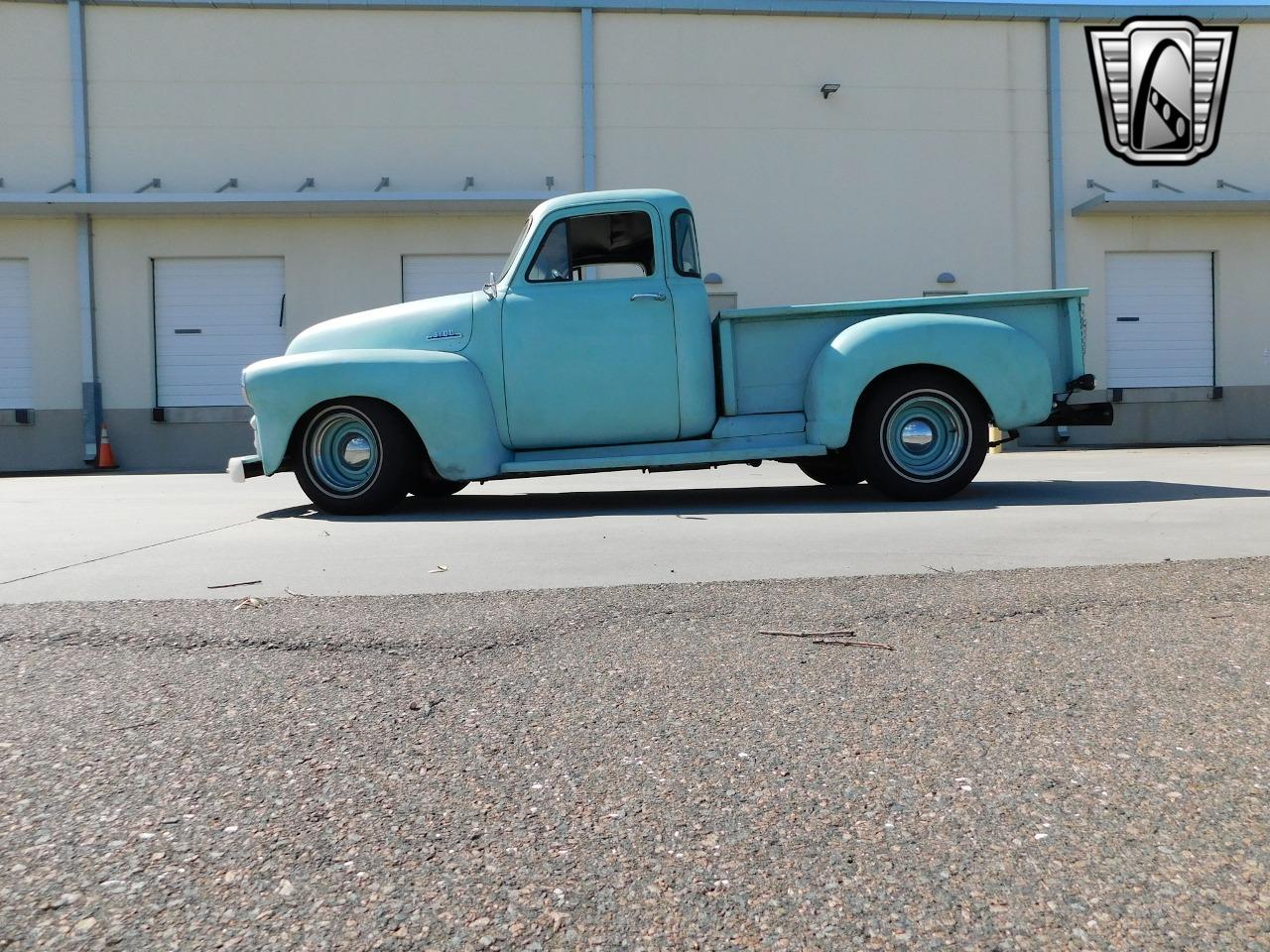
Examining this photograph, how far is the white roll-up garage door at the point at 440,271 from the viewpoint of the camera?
16203 millimetres

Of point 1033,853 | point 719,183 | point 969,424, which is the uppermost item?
point 719,183

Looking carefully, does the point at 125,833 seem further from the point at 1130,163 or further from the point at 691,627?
the point at 1130,163

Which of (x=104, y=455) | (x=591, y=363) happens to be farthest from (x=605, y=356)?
(x=104, y=455)

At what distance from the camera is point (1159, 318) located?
Answer: 17.2 m

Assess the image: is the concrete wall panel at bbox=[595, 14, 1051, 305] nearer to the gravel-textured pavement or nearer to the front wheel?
the front wheel

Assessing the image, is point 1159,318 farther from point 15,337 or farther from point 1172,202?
point 15,337

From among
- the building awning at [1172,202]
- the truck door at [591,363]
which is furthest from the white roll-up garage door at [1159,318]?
the truck door at [591,363]

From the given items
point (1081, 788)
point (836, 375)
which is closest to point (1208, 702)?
point (1081, 788)

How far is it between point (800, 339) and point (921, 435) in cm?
102

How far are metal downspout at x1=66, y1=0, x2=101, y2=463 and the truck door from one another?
11.3 meters

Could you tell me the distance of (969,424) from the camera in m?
6.97

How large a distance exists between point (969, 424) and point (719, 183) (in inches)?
408

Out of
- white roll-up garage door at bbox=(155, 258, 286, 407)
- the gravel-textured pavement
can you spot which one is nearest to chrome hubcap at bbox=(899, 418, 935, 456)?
the gravel-textured pavement

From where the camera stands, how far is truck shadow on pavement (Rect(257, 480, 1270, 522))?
22.5 ft
